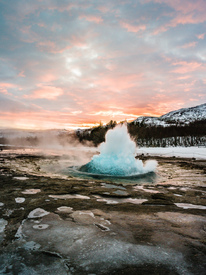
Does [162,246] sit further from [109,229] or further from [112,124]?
[112,124]

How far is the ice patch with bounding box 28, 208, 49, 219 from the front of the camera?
395 cm

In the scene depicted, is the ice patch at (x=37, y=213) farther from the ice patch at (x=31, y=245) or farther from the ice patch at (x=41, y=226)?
the ice patch at (x=31, y=245)

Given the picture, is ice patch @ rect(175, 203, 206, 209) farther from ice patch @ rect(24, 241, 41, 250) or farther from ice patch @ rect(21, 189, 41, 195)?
ice patch @ rect(21, 189, 41, 195)

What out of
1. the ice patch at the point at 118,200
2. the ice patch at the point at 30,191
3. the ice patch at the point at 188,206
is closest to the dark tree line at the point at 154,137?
the ice patch at the point at 30,191

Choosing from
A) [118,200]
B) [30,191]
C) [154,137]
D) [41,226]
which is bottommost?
[118,200]

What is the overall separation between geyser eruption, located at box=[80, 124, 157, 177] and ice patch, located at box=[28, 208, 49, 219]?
26.6ft

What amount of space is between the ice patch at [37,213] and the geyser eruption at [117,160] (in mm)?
8116

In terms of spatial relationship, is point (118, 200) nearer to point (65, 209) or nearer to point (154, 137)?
point (65, 209)

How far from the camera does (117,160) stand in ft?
41.8

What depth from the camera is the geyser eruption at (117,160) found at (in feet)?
40.4

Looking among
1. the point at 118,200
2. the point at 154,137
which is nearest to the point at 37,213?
the point at 118,200

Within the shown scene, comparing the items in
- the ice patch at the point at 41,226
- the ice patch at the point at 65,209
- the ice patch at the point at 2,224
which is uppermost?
the ice patch at the point at 2,224

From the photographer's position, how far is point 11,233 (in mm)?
3166

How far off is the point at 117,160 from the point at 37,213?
9.06 meters
